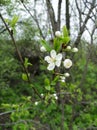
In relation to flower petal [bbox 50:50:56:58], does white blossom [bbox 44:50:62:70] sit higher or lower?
lower

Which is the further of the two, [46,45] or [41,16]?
[41,16]

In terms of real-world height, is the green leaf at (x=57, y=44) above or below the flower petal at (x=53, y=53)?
above

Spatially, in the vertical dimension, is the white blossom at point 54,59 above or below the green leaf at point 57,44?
below

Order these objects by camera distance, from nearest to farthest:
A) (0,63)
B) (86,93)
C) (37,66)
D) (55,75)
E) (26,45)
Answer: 1. (55,75)
2. (0,63)
3. (86,93)
4. (26,45)
5. (37,66)

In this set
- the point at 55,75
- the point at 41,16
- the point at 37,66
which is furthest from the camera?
the point at 37,66

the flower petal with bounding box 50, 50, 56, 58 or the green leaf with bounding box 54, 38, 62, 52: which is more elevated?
the green leaf with bounding box 54, 38, 62, 52

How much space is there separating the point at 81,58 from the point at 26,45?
1.30 meters

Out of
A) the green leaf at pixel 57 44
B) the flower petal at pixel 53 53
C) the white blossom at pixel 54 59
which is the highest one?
the green leaf at pixel 57 44

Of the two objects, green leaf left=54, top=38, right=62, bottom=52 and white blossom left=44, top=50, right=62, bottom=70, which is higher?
green leaf left=54, top=38, right=62, bottom=52

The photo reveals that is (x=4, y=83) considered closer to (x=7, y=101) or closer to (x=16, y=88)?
(x=7, y=101)

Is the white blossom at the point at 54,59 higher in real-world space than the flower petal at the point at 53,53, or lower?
lower

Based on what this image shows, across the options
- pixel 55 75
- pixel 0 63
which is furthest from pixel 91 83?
pixel 55 75

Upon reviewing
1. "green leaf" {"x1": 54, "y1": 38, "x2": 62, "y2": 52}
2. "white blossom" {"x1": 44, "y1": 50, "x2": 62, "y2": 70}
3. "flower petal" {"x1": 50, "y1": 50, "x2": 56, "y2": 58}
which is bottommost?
"white blossom" {"x1": 44, "y1": 50, "x2": 62, "y2": 70}

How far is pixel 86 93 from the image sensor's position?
6836 mm
